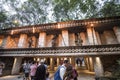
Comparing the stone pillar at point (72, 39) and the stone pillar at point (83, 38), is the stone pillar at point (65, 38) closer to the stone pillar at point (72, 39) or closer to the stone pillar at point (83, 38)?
the stone pillar at point (72, 39)

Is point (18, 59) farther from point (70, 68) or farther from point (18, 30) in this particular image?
point (70, 68)

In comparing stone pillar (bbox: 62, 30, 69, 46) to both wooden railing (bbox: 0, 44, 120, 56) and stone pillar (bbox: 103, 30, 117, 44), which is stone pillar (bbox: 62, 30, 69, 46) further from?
stone pillar (bbox: 103, 30, 117, 44)

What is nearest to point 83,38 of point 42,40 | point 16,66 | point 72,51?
point 72,51

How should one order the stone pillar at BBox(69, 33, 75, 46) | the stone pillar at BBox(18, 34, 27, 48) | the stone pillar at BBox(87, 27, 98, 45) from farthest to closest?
1. the stone pillar at BBox(18, 34, 27, 48)
2. the stone pillar at BBox(69, 33, 75, 46)
3. the stone pillar at BBox(87, 27, 98, 45)

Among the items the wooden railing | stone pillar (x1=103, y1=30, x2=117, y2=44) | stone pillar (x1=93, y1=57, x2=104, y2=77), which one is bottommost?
stone pillar (x1=93, y1=57, x2=104, y2=77)

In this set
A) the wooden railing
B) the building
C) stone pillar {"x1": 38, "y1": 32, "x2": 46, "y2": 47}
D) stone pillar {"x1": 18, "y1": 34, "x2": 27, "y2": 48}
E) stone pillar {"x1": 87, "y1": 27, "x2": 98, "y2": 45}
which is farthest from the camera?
stone pillar {"x1": 18, "y1": 34, "x2": 27, "y2": 48}

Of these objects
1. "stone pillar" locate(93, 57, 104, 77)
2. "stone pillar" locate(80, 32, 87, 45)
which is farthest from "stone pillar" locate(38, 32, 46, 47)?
"stone pillar" locate(93, 57, 104, 77)

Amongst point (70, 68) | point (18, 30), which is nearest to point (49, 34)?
point (18, 30)

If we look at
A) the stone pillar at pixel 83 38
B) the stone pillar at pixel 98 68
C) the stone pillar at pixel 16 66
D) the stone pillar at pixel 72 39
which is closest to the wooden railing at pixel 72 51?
the stone pillar at pixel 98 68

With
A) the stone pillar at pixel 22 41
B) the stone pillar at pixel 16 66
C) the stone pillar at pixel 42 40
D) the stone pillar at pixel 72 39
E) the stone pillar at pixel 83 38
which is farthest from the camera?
the stone pillar at pixel 22 41

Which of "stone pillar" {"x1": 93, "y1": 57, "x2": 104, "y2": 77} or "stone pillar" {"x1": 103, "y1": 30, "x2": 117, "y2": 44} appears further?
"stone pillar" {"x1": 103, "y1": 30, "x2": 117, "y2": 44}

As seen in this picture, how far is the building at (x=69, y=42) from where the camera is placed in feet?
35.1

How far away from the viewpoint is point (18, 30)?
1588cm

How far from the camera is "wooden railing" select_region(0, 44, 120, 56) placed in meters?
10.1
